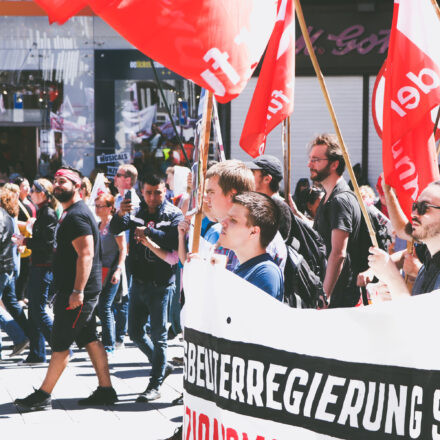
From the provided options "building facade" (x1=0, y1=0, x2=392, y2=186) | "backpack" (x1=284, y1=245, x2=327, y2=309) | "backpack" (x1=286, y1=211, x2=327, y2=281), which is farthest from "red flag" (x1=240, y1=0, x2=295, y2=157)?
"building facade" (x1=0, y1=0, x2=392, y2=186)

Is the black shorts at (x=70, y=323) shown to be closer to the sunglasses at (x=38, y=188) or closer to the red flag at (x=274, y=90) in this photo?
the red flag at (x=274, y=90)

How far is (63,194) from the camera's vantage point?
6.51 metres

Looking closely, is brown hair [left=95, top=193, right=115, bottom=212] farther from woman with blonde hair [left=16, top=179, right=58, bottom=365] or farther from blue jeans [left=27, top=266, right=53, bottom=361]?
blue jeans [left=27, top=266, right=53, bottom=361]

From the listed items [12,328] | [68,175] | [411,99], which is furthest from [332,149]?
[12,328]

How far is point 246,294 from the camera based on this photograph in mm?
3123

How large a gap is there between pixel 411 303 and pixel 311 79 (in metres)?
15.7

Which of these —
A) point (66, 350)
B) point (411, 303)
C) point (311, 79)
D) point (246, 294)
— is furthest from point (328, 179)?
point (311, 79)

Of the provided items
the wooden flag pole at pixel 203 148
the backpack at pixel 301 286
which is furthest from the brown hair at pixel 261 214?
the backpack at pixel 301 286

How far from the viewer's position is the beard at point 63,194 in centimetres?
646

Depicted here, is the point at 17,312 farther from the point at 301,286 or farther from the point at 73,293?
the point at 301,286

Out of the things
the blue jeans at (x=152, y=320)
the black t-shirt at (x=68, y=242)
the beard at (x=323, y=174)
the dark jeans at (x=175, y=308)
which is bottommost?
the dark jeans at (x=175, y=308)

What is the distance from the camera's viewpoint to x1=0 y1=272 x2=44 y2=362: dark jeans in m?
8.17

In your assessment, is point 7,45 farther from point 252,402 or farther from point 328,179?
point 252,402

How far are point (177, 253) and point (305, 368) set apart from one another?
388 cm
